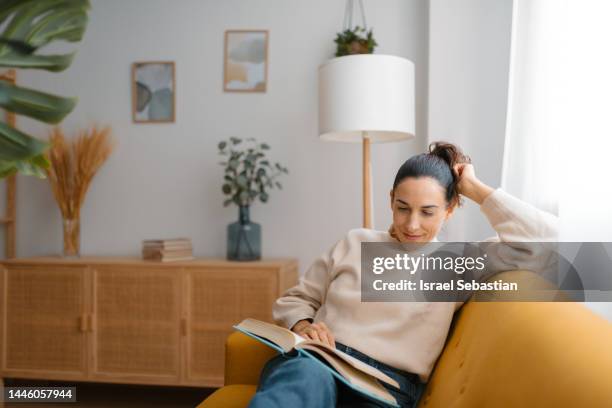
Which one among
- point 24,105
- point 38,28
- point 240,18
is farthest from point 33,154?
point 240,18

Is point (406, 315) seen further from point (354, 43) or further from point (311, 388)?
point (354, 43)

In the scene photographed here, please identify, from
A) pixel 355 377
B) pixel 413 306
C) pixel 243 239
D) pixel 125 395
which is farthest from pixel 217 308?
pixel 355 377

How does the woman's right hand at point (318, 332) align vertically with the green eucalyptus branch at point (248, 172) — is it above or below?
below

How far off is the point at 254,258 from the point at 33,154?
172 centimetres

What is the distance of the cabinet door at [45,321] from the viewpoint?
2895mm

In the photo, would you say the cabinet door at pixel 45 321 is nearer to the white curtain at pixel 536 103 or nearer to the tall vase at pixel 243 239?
the tall vase at pixel 243 239

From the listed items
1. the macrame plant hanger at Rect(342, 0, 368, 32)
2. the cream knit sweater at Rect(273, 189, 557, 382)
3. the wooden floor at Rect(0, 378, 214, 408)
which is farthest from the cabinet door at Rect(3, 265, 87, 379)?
the macrame plant hanger at Rect(342, 0, 368, 32)

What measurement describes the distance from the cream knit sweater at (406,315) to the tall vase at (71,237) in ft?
6.27

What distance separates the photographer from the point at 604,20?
53.2 inches

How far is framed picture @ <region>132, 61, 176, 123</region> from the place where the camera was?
10.7 feet

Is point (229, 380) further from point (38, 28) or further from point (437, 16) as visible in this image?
point (437, 16)

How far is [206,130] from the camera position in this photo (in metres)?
3.22

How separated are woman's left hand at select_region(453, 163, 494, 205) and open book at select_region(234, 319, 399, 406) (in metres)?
0.55

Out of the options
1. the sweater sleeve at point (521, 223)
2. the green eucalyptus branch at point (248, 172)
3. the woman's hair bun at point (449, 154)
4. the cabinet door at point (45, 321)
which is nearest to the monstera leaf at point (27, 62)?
the woman's hair bun at point (449, 154)
